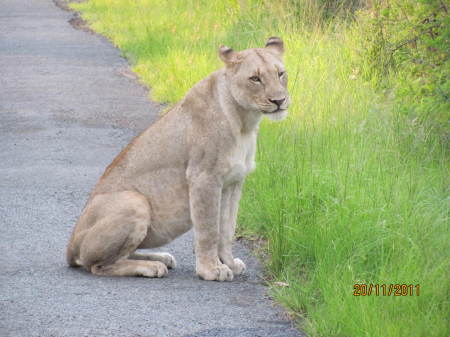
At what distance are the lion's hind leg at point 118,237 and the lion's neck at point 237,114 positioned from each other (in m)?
0.73

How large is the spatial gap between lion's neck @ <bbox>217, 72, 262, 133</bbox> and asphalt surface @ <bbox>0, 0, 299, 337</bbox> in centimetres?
92

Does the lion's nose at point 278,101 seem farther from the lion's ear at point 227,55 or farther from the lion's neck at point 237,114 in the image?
the lion's ear at point 227,55

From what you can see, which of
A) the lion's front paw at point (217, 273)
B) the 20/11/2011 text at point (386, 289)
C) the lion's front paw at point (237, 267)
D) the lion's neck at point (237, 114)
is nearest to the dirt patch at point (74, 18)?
the lion's neck at point (237, 114)

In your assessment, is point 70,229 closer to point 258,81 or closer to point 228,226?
point 228,226

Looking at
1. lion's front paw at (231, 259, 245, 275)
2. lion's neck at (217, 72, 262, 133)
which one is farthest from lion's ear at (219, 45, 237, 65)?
lion's front paw at (231, 259, 245, 275)

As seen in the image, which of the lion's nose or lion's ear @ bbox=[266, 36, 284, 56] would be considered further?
lion's ear @ bbox=[266, 36, 284, 56]

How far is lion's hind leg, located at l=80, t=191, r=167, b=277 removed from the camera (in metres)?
5.40

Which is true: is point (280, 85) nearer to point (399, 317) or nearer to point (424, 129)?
point (399, 317)

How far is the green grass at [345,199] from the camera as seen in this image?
441cm

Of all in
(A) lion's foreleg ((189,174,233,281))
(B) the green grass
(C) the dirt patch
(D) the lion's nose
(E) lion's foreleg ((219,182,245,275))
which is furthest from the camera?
(C) the dirt patch

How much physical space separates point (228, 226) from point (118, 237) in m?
0.68

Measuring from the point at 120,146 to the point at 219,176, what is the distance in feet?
13.7

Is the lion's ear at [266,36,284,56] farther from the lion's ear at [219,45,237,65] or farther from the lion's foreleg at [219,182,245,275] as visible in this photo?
the lion's foreleg at [219,182,245,275]

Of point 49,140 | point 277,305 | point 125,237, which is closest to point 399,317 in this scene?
point 277,305
